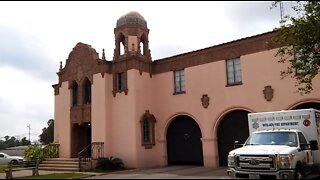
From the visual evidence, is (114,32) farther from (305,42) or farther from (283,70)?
(305,42)

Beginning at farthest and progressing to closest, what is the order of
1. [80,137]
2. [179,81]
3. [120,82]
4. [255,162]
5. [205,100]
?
1. [80,137]
2. [120,82]
3. [179,81]
4. [205,100]
5. [255,162]

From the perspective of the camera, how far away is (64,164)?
23375mm

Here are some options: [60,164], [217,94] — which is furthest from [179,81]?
[60,164]

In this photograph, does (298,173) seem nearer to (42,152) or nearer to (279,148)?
(279,148)

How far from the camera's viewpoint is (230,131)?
71.7ft

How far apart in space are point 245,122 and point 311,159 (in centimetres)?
733

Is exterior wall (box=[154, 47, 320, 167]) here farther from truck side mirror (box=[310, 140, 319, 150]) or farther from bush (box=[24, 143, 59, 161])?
bush (box=[24, 143, 59, 161])

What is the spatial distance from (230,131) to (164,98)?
16.7ft

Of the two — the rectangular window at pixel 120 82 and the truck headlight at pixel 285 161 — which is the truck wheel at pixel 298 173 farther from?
the rectangular window at pixel 120 82

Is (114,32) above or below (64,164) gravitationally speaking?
above

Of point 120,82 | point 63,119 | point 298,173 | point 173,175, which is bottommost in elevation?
point 173,175

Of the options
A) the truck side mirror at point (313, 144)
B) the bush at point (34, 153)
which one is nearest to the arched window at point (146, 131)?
the bush at point (34, 153)

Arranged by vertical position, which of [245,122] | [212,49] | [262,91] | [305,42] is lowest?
[245,122]

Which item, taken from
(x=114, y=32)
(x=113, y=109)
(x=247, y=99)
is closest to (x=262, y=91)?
(x=247, y=99)
